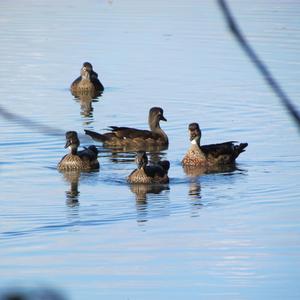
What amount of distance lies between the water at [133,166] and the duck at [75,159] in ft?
0.54

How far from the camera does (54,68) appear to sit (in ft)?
72.7

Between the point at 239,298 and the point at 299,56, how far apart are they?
51.9 feet

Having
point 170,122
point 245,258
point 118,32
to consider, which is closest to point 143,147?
point 170,122

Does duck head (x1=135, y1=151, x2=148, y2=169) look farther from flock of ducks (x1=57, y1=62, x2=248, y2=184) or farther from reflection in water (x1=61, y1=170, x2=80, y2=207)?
reflection in water (x1=61, y1=170, x2=80, y2=207)

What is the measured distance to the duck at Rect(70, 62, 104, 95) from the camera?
1967cm

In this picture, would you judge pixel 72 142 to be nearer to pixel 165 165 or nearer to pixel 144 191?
pixel 165 165

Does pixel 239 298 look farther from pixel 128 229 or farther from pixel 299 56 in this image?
pixel 299 56

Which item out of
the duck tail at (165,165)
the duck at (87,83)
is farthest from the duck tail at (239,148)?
the duck at (87,83)

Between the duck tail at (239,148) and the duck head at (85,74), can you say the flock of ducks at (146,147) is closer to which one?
the duck tail at (239,148)

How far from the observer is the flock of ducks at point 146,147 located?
506 inches

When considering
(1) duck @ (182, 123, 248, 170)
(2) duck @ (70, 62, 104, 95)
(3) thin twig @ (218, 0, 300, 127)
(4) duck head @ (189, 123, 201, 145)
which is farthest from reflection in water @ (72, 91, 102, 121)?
(3) thin twig @ (218, 0, 300, 127)

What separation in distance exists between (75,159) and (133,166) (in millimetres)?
774

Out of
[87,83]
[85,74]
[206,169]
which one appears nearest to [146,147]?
[206,169]

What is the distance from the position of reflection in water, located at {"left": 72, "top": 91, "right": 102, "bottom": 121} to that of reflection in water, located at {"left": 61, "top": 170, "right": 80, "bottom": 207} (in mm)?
4583
